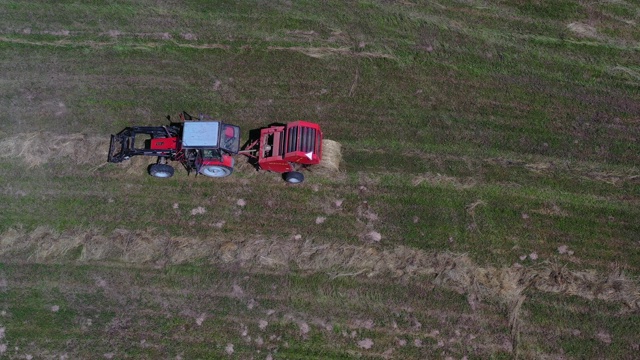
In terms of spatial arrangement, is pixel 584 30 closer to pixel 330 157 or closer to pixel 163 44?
pixel 330 157

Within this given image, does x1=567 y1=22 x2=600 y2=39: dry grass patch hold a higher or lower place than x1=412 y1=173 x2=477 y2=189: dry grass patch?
higher

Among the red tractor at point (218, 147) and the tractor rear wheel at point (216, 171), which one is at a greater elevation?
the red tractor at point (218, 147)

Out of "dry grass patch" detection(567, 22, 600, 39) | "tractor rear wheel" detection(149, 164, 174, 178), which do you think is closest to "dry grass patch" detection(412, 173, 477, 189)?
"dry grass patch" detection(567, 22, 600, 39)

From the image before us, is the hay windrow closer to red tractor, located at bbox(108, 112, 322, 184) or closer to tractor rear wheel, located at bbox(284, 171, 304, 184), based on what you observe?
tractor rear wheel, located at bbox(284, 171, 304, 184)

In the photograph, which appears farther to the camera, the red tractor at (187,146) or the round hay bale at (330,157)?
the round hay bale at (330,157)

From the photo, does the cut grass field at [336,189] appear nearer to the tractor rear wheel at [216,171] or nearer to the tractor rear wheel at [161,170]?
the tractor rear wheel at [161,170]

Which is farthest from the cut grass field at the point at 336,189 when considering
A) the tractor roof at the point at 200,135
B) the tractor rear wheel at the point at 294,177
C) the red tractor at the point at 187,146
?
the tractor roof at the point at 200,135
